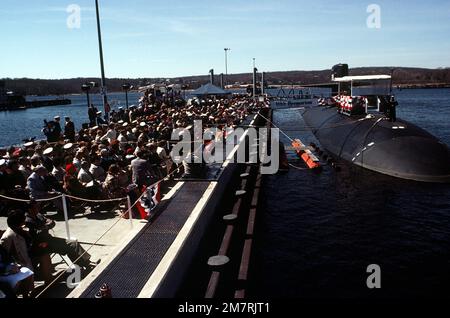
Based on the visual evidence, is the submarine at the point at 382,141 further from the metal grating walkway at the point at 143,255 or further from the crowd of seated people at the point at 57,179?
the metal grating walkway at the point at 143,255

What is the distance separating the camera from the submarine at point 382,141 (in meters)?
22.9

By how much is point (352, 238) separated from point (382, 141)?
11837 mm

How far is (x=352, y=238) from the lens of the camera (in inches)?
631

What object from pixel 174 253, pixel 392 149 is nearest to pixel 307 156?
pixel 392 149

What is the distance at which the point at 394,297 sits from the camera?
463 inches

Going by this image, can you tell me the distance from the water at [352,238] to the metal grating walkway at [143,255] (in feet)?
11.5

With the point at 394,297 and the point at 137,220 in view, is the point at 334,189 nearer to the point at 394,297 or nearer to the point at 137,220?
the point at 394,297

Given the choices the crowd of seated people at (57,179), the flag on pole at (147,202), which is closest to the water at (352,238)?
the flag on pole at (147,202)

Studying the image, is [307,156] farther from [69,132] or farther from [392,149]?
[69,132]

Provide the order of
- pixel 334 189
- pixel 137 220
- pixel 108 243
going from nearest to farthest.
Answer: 1. pixel 108 243
2. pixel 137 220
3. pixel 334 189
